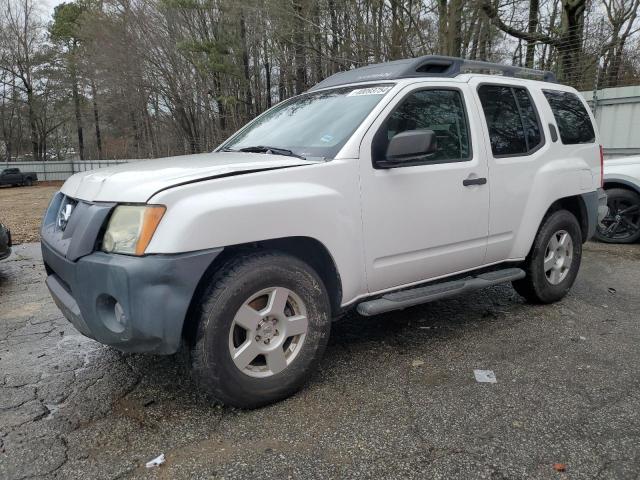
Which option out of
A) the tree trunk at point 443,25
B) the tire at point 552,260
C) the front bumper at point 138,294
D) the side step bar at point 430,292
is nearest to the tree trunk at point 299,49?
the tree trunk at point 443,25

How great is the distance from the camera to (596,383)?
10.2 ft

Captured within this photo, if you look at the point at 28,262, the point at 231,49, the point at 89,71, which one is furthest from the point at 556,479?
the point at 89,71

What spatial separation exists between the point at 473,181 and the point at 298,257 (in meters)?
1.48

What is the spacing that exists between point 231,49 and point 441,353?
1994 cm

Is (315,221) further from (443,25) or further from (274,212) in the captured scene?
(443,25)

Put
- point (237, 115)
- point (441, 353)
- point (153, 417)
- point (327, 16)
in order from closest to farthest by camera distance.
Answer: point (153, 417), point (441, 353), point (327, 16), point (237, 115)

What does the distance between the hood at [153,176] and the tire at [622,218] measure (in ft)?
20.1

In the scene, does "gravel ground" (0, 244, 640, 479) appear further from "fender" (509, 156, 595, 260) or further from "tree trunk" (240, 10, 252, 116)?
A: "tree trunk" (240, 10, 252, 116)

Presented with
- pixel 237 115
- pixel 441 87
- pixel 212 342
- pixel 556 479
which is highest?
pixel 237 115

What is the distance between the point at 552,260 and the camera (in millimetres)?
4500

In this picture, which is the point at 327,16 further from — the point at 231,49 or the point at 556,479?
the point at 556,479

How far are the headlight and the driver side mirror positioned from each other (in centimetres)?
141

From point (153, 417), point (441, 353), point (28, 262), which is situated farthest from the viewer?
point (28, 262)

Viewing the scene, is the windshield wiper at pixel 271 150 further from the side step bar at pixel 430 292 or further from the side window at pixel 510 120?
the side window at pixel 510 120
